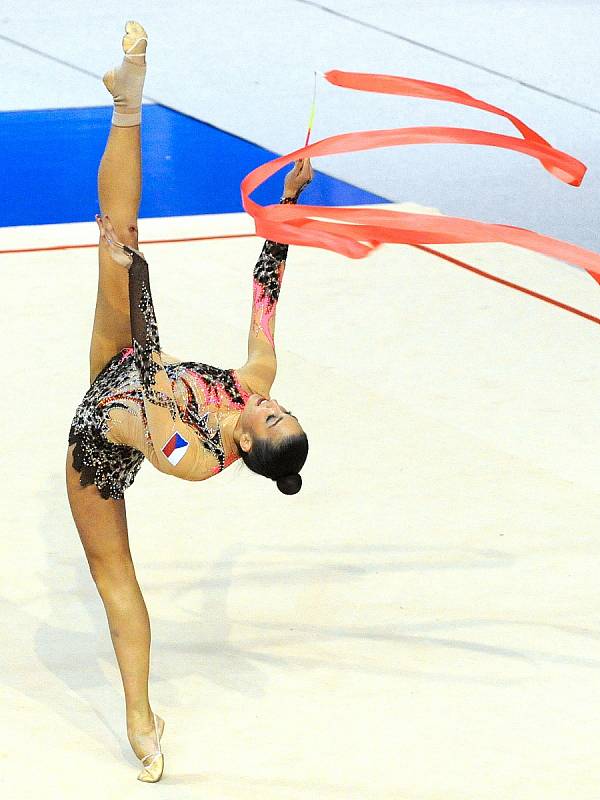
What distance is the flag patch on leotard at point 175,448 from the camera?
295cm

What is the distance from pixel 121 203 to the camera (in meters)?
3.27

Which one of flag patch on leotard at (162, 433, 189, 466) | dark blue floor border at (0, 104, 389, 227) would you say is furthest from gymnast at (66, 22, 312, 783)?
dark blue floor border at (0, 104, 389, 227)

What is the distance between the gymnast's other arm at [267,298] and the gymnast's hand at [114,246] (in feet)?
1.10

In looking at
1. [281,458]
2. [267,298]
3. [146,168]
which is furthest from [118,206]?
[146,168]

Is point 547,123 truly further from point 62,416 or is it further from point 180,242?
point 62,416

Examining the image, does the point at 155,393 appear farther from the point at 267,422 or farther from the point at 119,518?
the point at 119,518

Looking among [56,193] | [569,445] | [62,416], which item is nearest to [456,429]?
[569,445]

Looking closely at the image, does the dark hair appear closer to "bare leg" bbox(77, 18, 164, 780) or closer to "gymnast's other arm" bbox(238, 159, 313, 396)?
"gymnast's other arm" bbox(238, 159, 313, 396)

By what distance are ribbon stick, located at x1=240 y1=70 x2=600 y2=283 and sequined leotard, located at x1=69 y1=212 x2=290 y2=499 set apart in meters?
0.23

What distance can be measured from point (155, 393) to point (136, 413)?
8 centimetres

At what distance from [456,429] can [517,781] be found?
79.5 inches

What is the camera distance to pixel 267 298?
333 centimetres

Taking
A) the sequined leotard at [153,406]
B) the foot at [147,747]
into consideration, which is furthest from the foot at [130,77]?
the foot at [147,747]

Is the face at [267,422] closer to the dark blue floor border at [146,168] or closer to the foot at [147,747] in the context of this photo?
the foot at [147,747]
